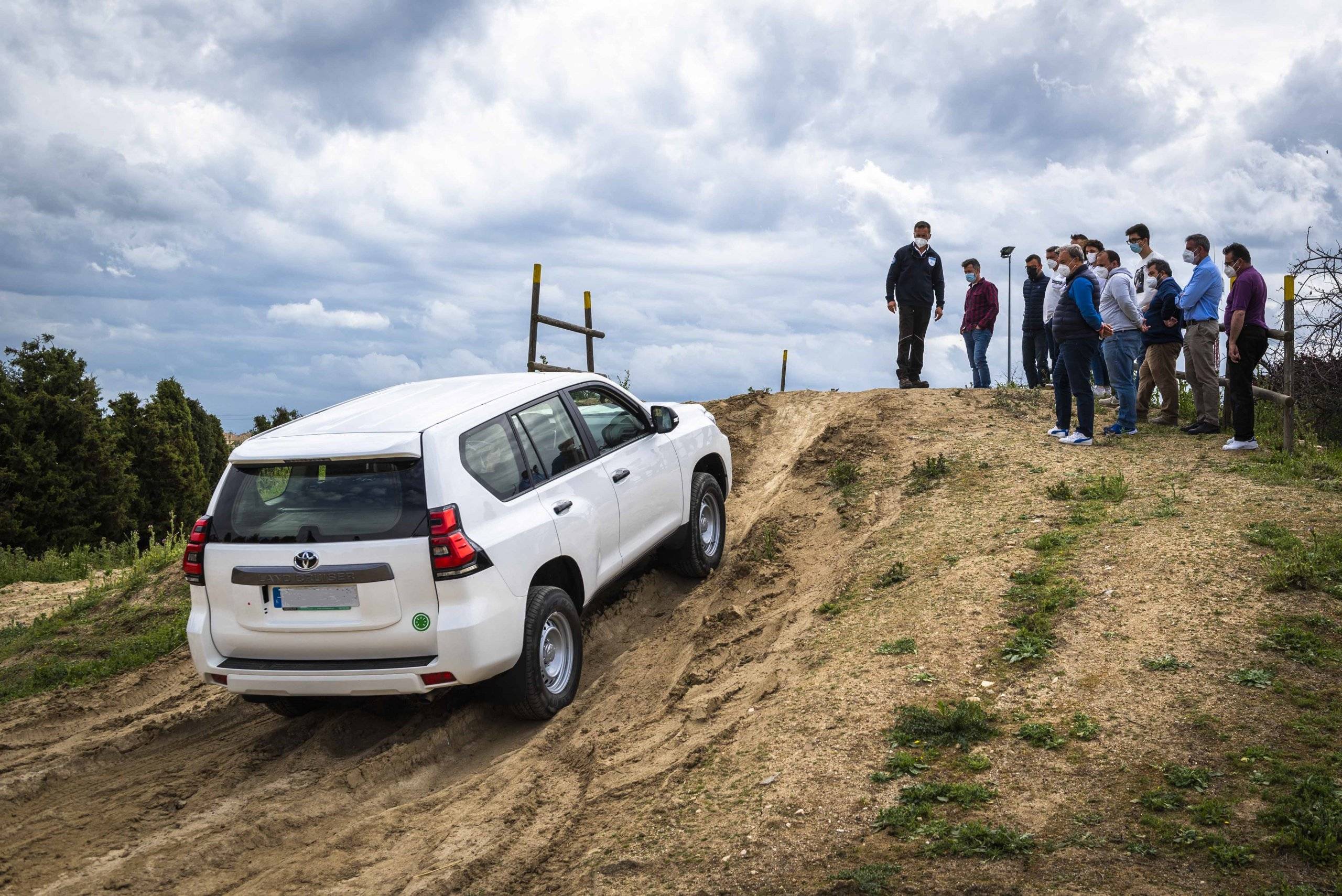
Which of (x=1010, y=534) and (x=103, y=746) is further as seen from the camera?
(x=1010, y=534)

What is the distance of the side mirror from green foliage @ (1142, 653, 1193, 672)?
3688mm

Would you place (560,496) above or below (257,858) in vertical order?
above

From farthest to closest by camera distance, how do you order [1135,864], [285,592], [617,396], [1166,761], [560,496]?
[617,396] → [560,496] → [285,592] → [1166,761] → [1135,864]

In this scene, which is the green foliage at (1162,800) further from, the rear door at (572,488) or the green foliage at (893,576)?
the rear door at (572,488)

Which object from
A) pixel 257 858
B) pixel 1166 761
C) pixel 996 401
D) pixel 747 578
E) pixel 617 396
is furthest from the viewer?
pixel 996 401

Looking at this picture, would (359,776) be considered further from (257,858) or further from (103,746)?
(103,746)

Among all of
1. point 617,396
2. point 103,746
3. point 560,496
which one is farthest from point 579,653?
point 103,746

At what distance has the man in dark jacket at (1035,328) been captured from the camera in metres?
14.2

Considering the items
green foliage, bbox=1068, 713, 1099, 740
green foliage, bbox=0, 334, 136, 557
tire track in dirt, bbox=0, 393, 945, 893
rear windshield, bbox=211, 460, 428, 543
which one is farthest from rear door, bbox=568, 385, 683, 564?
green foliage, bbox=0, 334, 136, 557

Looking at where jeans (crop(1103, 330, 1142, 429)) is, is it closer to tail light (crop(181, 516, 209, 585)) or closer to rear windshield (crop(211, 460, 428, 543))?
rear windshield (crop(211, 460, 428, 543))

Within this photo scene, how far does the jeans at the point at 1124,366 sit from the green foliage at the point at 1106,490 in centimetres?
270

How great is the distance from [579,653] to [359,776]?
4.88 feet

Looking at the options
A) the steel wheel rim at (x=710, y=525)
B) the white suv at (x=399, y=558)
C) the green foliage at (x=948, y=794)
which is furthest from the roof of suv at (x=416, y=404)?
the green foliage at (x=948, y=794)

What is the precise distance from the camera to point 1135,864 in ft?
12.7
